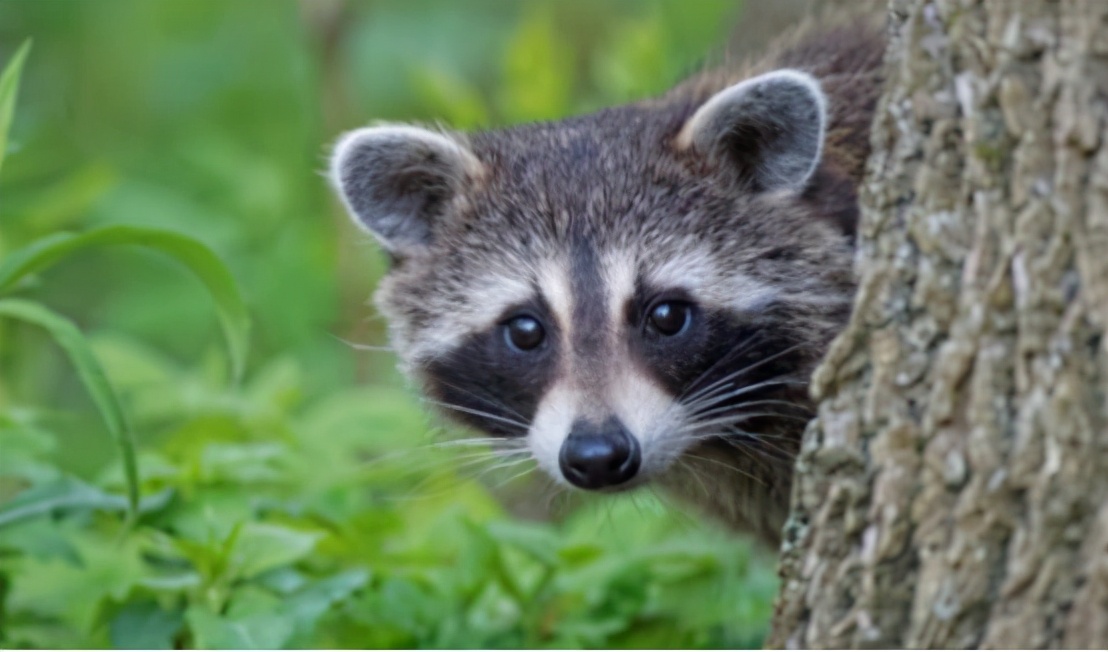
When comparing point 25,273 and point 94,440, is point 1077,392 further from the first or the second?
point 94,440

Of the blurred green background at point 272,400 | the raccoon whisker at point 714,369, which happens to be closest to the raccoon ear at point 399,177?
the blurred green background at point 272,400

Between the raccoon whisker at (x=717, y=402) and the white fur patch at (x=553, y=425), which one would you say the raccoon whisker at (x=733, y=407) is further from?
the white fur patch at (x=553, y=425)

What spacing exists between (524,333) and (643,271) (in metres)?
0.43

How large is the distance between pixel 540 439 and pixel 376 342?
13.0ft

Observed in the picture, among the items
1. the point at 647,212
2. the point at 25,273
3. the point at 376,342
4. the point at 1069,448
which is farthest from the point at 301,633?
the point at 376,342

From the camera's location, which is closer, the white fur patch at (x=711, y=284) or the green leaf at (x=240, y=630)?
the green leaf at (x=240, y=630)

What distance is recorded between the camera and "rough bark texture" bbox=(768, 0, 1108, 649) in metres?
2.45

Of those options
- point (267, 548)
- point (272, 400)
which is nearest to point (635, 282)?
point (267, 548)

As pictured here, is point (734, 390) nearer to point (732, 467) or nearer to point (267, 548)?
point (732, 467)

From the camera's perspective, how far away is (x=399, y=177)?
15.2 ft

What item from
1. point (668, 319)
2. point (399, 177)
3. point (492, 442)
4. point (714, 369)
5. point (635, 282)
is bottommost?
point (492, 442)

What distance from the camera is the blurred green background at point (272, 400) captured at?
3896mm

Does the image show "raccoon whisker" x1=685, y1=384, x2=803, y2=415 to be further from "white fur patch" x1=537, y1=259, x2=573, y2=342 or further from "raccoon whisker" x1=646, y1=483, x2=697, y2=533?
"raccoon whisker" x1=646, y1=483, x2=697, y2=533

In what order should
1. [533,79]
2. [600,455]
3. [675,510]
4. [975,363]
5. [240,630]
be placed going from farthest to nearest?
[533,79]
[675,510]
[600,455]
[240,630]
[975,363]
